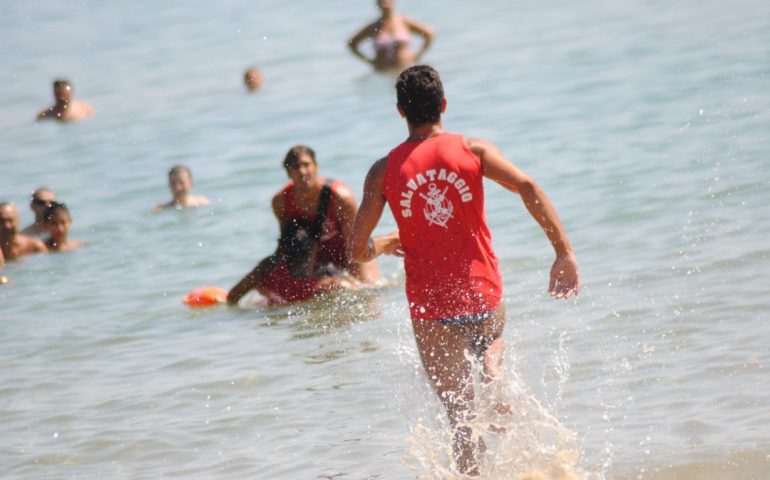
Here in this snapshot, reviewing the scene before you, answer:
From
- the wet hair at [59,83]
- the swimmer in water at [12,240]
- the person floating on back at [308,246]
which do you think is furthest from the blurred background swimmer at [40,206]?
the wet hair at [59,83]

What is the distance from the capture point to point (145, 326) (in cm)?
896

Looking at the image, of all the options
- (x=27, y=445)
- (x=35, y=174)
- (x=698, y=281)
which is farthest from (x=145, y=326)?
(x=35, y=174)

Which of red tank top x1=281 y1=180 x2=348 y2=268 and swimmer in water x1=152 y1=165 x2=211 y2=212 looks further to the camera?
swimmer in water x1=152 y1=165 x2=211 y2=212

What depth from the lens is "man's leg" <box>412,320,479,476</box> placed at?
191 inches

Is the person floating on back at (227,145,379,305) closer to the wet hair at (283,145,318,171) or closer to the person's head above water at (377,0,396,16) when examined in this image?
the wet hair at (283,145,318,171)

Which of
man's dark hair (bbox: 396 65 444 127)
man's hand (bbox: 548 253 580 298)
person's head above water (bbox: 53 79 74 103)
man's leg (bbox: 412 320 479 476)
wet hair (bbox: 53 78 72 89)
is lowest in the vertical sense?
man's leg (bbox: 412 320 479 476)

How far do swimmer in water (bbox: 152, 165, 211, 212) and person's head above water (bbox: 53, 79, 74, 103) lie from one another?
5611 millimetres

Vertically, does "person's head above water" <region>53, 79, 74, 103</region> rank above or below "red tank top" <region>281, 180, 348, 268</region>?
above

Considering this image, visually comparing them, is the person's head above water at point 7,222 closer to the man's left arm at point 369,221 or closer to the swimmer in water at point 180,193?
the swimmer in water at point 180,193

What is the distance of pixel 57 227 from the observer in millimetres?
11680

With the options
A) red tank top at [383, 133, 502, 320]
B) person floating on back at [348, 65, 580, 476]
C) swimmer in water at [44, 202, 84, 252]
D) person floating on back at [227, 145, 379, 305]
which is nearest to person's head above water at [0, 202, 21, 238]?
swimmer in water at [44, 202, 84, 252]

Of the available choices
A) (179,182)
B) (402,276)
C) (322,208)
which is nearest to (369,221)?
(322,208)

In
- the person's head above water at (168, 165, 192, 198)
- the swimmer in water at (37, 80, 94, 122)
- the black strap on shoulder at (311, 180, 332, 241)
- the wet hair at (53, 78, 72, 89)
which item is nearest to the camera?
the black strap on shoulder at (311, 180, 332, 241)

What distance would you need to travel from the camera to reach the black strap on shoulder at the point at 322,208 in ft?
28.2
